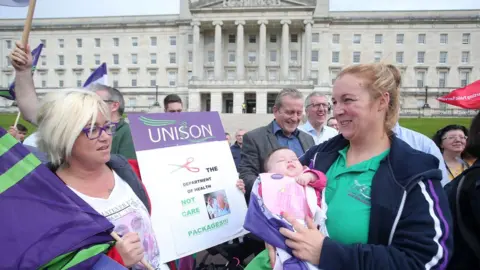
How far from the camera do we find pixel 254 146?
3971mm

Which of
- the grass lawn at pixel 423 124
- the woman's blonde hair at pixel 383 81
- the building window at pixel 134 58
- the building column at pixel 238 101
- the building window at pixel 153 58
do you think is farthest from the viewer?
the building window at pixel 134 58

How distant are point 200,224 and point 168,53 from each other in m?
57.0

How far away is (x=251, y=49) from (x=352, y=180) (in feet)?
180

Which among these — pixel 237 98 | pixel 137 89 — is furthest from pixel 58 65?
pixel 237 98

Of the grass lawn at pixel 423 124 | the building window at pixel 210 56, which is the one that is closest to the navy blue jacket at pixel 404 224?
the grass lawn at pixel 423 124

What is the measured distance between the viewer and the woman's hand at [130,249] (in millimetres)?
1872

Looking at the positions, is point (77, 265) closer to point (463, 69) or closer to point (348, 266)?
point (348, 266)

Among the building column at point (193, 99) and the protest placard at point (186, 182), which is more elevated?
the building column at point (193, 99)

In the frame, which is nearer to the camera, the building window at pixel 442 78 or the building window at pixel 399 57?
the building window at pixel 442 78

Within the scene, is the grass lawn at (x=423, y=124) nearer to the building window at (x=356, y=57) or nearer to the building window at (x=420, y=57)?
the building window at (x=356, y=57)

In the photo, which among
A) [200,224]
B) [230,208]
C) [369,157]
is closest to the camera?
[369,157]

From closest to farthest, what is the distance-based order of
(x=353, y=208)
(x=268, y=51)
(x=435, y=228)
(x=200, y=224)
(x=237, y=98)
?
(x=435, y=228) → (x=353, y=208) → (x=200, y=224) → (x=237, y=98) → (x=268, y=51)

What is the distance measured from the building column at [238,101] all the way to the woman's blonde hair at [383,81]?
48464 mm

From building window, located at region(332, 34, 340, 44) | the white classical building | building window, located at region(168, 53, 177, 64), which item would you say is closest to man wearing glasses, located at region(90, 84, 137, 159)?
the white classical building
